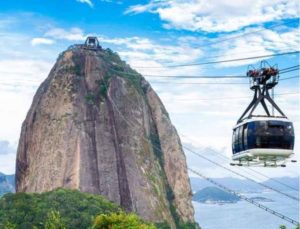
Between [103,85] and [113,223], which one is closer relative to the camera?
[113,223]

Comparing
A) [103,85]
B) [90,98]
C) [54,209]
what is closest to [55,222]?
[54,209]

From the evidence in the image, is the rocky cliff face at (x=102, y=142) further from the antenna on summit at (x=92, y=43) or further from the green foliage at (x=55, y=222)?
the green foliage at (x=55, y=222)

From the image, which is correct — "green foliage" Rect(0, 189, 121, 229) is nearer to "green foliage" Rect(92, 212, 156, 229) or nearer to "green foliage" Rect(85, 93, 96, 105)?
"green foliage" Rect(92, 212, 156, 229)

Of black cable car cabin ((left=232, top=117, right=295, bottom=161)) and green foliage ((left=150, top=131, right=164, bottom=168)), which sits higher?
black cable car cabin ((left=232, top=117, right=295, bottom=161))

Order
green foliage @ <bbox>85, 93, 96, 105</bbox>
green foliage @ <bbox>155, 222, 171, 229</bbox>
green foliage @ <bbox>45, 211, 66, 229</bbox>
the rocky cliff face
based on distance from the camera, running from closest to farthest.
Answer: green foliage @ <bbox>45, 211, 66, 229</bbox> < green foliage @ <bbox>155, 222, 171, 229</bbox> < the rocky cliff face < green foliage @ <bbox>85, 93, 96, 105</bbox>

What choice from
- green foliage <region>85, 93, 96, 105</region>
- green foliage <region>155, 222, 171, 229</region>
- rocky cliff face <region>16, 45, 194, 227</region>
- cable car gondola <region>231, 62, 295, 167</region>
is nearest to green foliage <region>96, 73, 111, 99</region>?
rocky cliff face <region>16, 45, 194, 227</region>

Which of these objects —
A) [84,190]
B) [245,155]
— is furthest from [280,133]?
[84,190]

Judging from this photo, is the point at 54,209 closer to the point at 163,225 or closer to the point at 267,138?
the point at 163,225
